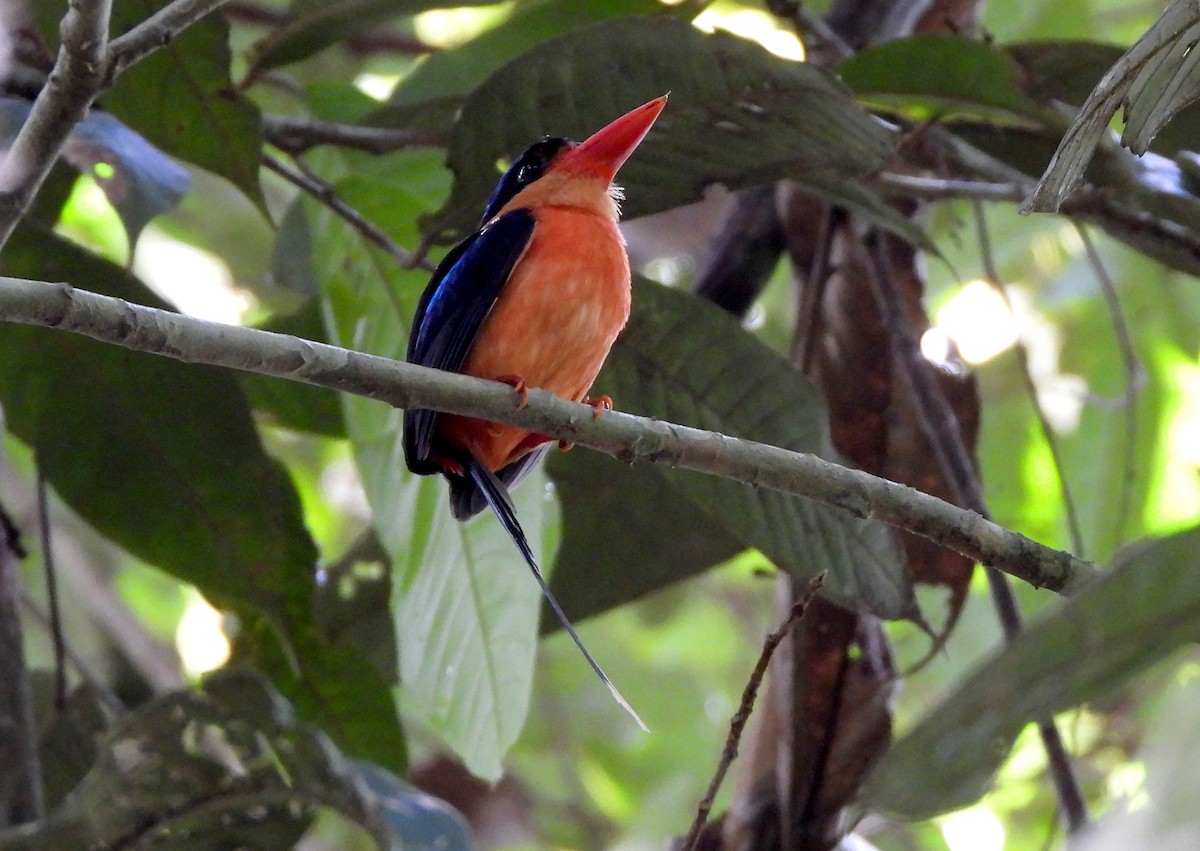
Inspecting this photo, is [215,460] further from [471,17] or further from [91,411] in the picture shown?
[471,17]

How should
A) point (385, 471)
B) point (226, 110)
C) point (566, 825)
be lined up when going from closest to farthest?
point (226, 110) < point (385, 471) < point (566, 825)

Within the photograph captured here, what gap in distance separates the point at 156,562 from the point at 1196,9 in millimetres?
2109

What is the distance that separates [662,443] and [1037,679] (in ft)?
3.10

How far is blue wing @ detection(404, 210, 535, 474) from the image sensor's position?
2.58m

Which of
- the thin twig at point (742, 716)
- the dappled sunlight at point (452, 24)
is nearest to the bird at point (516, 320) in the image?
the thin twig at point (742, 716)

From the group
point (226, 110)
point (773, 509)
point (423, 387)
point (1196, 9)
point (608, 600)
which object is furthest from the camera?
point (608, 600)

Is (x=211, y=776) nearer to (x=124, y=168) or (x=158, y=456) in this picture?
(x=158, y=456)

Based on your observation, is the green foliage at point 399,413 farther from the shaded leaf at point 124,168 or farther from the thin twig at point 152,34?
the thin twig at point 152,34

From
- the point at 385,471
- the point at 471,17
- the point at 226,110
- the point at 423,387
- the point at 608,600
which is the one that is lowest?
the point at 423,387

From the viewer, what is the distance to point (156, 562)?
2.74 m

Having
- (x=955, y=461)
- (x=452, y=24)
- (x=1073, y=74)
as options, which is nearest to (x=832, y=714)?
(x=955, y=461)

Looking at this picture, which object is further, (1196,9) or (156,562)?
(156,562)

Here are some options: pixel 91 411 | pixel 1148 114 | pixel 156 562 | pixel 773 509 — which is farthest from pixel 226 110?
pixel 1148 114

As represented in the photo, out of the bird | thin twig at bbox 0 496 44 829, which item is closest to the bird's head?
the bird
